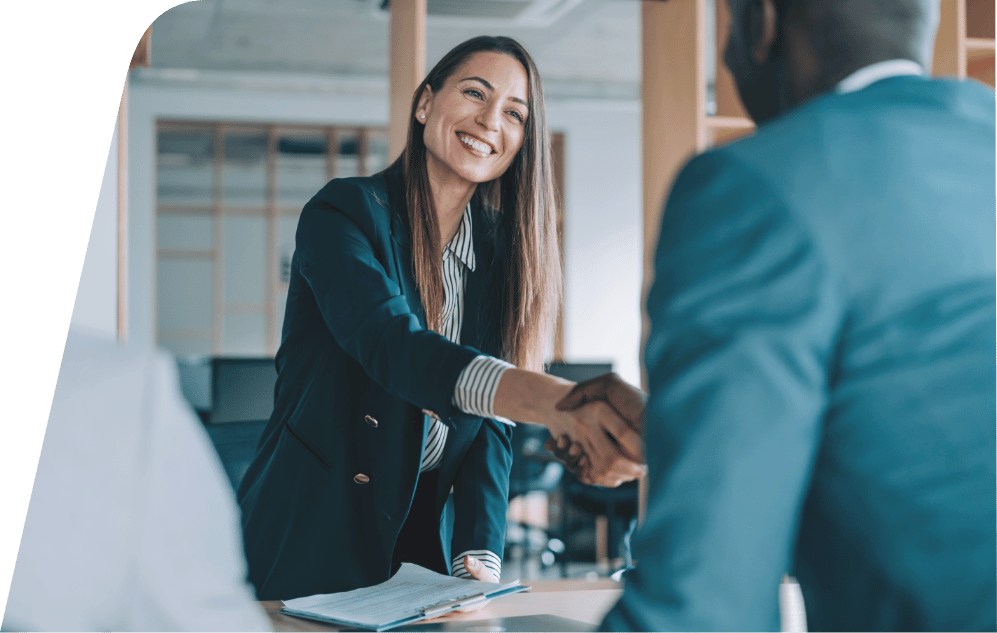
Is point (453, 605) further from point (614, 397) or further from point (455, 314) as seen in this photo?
point (455, 314)

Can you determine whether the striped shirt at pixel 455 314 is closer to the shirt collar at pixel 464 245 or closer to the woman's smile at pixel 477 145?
the shirt collar at pixel 464 245

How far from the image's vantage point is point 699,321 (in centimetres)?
51

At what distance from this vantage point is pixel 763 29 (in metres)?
0.66

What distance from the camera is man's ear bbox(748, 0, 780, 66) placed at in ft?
2.15

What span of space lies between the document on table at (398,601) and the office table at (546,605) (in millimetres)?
15

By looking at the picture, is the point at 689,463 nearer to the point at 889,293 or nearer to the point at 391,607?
the point at 889,293

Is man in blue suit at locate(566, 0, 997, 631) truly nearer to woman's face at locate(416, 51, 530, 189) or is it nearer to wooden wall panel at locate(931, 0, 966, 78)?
woman's face at locate(416, 51, 530, 189)

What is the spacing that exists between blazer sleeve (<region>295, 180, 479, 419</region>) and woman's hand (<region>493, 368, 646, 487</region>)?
7 centimetres

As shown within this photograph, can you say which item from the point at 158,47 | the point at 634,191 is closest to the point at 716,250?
the point at 158,47

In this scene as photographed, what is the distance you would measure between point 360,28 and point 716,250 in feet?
23.3

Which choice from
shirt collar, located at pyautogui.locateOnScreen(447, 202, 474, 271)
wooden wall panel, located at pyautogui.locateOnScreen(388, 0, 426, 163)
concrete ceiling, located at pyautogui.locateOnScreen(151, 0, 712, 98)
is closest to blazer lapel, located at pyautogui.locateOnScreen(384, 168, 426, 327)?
shirt collar, located at pyautogui.locateOnScreen(447, 202, 474, 271)

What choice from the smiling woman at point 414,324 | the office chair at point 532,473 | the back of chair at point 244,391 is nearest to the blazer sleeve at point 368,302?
the smiling woman at point 414,324

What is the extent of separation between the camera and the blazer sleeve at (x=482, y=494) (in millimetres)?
1477

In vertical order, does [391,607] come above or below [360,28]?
below
